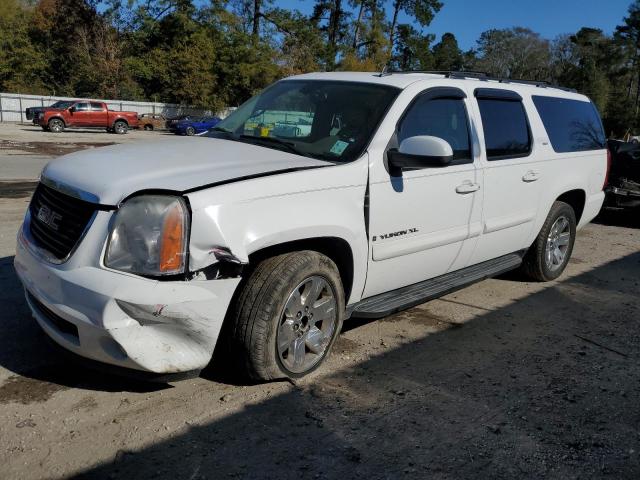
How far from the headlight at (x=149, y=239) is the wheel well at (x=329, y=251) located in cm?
45

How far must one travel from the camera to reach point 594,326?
4.87 m

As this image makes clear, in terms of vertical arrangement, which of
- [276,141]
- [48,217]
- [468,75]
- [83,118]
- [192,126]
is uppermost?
[468,75]

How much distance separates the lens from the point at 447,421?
10.6 feet

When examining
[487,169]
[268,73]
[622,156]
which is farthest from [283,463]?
[268,73]

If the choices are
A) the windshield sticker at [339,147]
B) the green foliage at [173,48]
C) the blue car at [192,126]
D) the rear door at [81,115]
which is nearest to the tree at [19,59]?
the green foliage at [173,48]

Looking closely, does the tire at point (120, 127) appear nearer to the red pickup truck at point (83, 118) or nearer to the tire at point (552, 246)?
the red pickup truck at point (83, 118)

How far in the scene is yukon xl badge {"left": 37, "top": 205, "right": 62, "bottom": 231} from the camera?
3.23 meters

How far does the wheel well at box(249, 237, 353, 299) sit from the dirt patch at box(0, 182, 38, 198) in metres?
7.20

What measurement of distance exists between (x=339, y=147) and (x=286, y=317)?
44.6 inches

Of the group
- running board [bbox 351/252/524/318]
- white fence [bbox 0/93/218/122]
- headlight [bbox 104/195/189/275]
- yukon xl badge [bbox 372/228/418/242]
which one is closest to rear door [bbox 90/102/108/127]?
white fence [bbox 0/93/218/122]

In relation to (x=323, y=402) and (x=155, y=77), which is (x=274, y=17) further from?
(x=323, y=402)

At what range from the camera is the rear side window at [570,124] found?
17.9ft

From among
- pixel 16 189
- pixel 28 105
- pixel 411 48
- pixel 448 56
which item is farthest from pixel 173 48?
pixel 448 56

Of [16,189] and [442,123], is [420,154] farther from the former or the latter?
[16,189]
